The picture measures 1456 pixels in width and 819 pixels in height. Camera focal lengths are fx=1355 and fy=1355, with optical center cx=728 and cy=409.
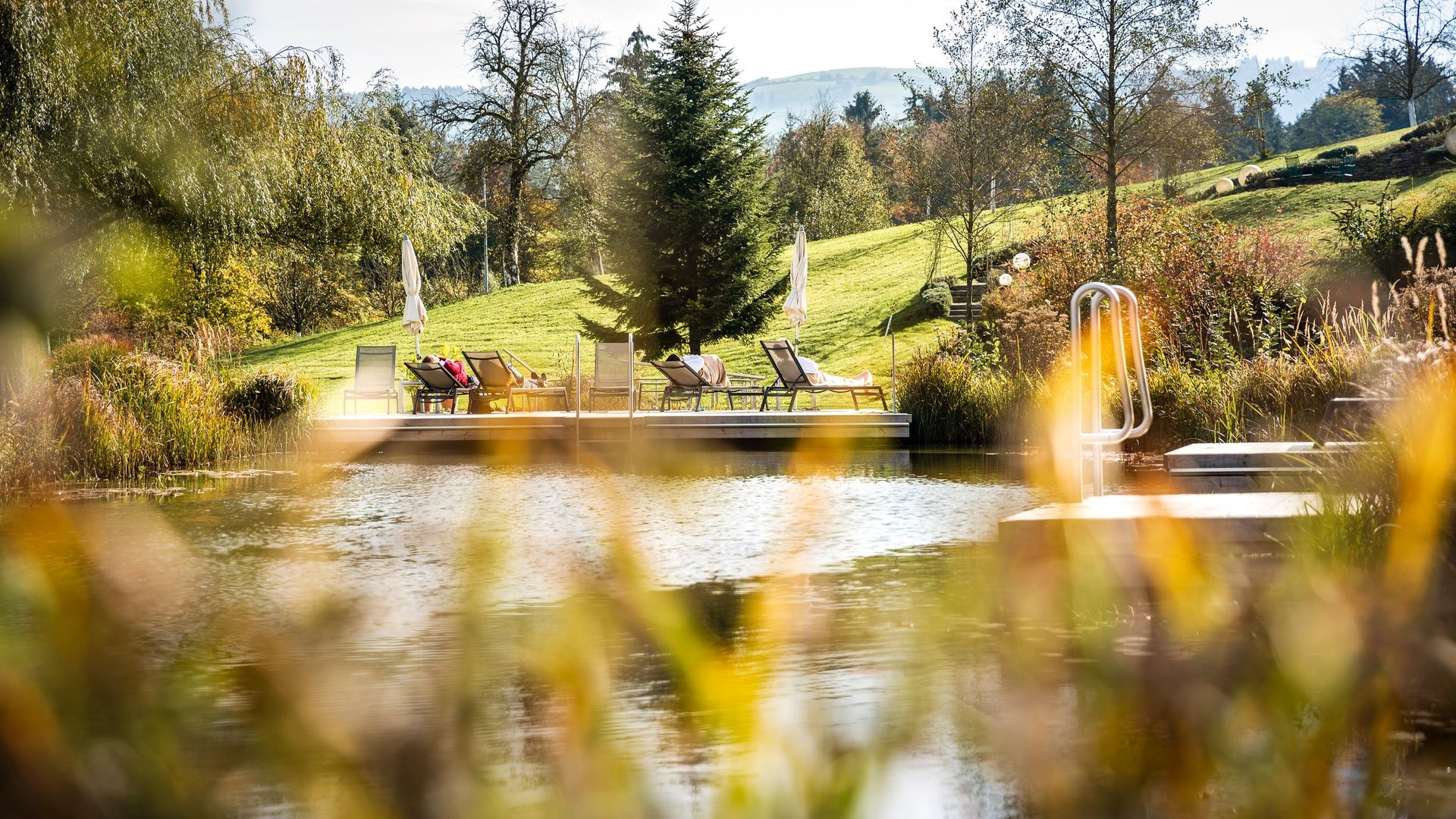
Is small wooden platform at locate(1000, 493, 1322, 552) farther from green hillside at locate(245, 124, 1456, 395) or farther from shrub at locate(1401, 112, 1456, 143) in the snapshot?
shrub at locate(1401, 112, 1456, 143)

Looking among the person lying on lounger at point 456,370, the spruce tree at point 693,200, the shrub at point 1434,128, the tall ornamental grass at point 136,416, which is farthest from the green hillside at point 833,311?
the tall ornamental grass at point 136,416

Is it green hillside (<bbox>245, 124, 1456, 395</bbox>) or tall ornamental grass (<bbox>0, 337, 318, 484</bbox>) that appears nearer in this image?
tall ornamental grass (<bbox>0, 337, 318, 484</bbox>)

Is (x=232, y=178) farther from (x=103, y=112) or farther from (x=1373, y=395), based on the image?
(x=1373, y=395)

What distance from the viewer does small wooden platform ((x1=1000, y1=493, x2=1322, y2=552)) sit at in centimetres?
511

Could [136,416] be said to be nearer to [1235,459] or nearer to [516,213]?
[1235,459]

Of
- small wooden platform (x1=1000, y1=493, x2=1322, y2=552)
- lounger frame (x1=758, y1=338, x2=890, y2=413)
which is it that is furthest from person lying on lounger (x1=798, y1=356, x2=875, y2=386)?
small wooden platform (x1=1000, y1=493, x2=1322, y2=552)

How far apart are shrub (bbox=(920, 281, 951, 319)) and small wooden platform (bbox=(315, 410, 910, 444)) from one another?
15969mm

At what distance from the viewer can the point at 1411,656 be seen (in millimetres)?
4461

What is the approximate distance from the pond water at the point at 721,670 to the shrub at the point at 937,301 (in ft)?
75.8

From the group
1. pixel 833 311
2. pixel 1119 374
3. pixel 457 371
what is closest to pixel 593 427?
pixel 457 371

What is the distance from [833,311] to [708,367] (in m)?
17.2

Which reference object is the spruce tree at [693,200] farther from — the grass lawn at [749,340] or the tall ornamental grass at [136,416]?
the tall ornamental grass at [136,416]

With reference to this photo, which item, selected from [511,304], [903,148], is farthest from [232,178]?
[511,304]

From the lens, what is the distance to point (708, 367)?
716 inches
